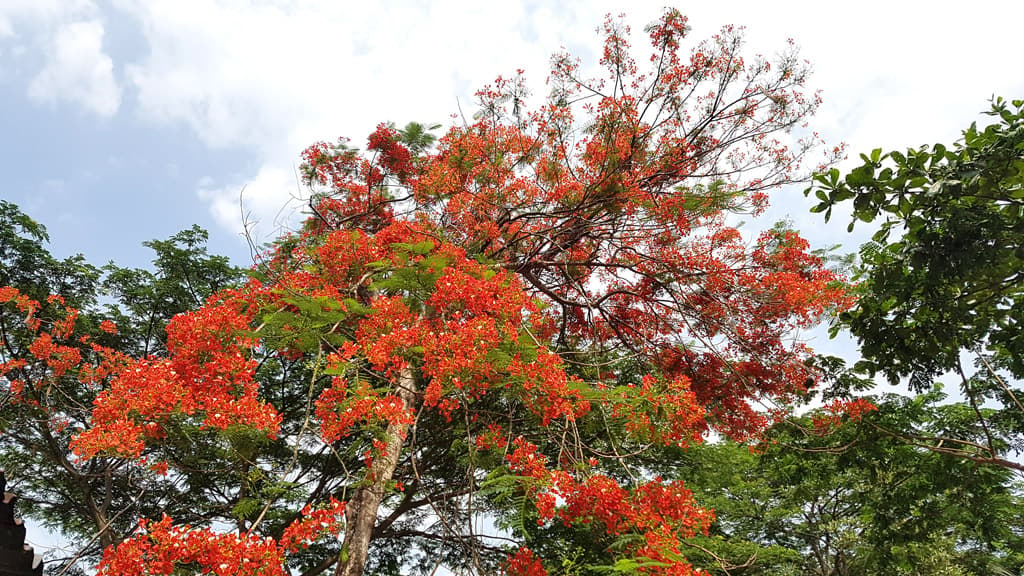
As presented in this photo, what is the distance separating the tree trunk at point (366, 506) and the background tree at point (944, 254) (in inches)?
161

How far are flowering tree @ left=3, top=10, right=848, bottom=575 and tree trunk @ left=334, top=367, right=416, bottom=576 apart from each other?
28mm

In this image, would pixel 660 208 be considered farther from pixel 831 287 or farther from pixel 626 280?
pixel 831 287

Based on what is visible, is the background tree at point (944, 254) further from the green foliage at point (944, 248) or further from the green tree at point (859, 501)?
the green tree at point (859, 501)

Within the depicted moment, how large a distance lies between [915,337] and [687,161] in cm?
434

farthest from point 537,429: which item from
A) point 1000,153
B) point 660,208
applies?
point 1000,153

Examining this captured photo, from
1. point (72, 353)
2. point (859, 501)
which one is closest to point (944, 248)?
point (859, 501)

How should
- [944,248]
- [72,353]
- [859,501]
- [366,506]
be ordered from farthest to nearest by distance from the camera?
[859,501], [72,353], [366,506], [944,248]

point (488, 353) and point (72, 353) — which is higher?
point (72, 353)

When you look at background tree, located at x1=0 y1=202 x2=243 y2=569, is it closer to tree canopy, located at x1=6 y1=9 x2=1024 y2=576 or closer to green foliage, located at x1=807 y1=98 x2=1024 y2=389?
tree canopy, located at x1=6 y1=9 x2=1024 y2=576

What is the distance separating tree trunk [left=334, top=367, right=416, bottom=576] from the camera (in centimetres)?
513

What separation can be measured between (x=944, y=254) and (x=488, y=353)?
135 inches

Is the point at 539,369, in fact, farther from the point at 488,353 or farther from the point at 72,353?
the point at 72,353

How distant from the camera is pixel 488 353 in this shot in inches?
189

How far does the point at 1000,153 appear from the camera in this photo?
3312mm
